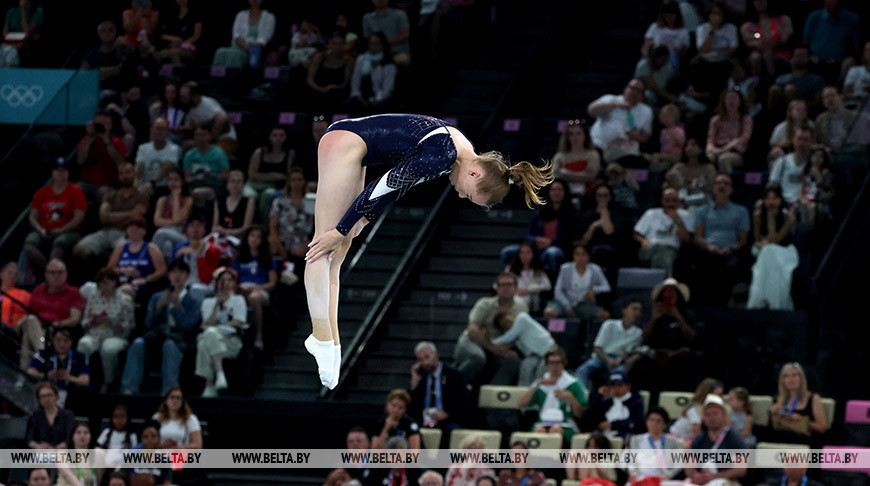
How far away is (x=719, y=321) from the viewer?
437 inches

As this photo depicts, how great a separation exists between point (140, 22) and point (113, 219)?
12.1 feet

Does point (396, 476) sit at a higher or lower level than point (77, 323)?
lower

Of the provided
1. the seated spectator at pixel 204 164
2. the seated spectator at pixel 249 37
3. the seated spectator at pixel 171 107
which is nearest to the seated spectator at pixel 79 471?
the seated spectator at pixel 204 164

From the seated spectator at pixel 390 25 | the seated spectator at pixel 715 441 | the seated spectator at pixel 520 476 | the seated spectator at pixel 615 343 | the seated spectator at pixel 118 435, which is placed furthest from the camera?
the seated spectator at pixel 390 25

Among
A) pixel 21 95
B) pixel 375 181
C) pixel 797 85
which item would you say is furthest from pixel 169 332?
pixel 797 85

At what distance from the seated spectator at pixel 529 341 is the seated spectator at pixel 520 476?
1.04m

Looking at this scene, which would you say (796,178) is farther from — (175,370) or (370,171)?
(175,370)

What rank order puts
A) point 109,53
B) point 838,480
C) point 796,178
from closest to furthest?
point 838,480 → point 796,178 → point 109,53

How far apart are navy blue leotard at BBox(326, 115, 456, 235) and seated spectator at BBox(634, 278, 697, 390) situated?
4873mm

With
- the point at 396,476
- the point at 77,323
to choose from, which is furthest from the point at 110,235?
the point at 396,476

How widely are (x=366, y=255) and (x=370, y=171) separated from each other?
1948 mm

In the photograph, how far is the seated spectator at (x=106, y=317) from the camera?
1218 centimetres

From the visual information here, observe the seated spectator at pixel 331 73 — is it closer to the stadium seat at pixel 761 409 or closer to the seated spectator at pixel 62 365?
the seated spectator at pixel 62 365

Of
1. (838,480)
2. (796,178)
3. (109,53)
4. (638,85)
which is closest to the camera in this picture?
(838,480)
